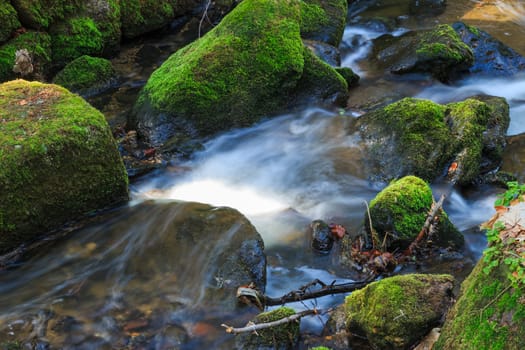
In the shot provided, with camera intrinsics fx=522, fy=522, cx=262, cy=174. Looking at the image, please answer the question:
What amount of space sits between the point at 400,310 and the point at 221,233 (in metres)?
1.99

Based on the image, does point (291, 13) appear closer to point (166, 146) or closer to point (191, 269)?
point (166, 146)

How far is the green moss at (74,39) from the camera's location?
8516 mm

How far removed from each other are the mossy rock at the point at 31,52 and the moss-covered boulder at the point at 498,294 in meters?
7.16

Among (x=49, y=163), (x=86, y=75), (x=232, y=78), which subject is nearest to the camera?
(x=49, y=163)

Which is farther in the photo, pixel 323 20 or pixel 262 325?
pixel 323 20

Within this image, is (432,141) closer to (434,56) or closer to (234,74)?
(234,74)

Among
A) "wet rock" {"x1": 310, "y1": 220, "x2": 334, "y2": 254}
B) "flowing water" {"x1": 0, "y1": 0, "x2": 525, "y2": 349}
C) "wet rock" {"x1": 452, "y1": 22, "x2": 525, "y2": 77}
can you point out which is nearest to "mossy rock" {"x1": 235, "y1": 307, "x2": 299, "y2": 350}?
"flowing water" {"x1": 0, "y1": 0, "x2": 525, "y2": 349}

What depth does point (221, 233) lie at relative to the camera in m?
5.05

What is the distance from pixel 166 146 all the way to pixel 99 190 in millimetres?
1649

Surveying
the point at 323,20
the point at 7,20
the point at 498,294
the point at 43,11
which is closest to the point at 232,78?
the point at 323,20

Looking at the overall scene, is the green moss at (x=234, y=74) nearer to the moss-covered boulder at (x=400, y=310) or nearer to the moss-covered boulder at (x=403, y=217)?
the moss-covered boulder at (x=403, y=217)

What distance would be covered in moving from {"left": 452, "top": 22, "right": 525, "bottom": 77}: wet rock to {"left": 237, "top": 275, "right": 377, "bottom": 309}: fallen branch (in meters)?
6.35

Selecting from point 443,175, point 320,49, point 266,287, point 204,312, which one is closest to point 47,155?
point 204,312

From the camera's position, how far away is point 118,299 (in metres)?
4.44
